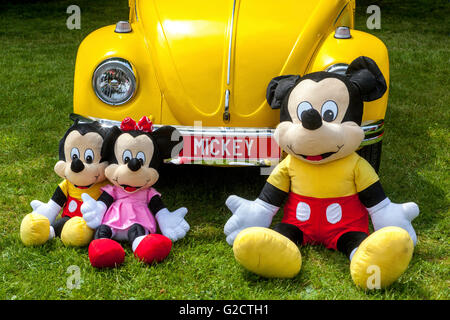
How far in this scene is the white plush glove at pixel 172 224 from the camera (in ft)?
10.5

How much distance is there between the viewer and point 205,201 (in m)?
3.85

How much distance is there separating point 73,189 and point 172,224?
0.67 m

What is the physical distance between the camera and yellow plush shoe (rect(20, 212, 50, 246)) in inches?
120

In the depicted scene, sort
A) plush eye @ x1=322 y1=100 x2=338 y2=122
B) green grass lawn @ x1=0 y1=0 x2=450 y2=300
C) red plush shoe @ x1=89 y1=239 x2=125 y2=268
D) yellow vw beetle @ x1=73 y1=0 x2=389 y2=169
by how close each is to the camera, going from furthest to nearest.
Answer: yellow vw beetle @ x1=73 y1=0 x2=389 y2=169, plush eye @ x1=322 y1=100 x2=338 y2=122, red plush shoe @ x1=89 y1=239 x2=125 y2=268, green grass lawn @ x1=0 y1=0 x2=450 y2=300

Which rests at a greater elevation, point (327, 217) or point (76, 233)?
point (327, 217)

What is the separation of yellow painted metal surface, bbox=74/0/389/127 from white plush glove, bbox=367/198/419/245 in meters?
0.68

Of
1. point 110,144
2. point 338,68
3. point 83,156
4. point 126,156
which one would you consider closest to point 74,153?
point 83,156

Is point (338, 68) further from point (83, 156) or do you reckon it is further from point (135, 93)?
point (83, 156)

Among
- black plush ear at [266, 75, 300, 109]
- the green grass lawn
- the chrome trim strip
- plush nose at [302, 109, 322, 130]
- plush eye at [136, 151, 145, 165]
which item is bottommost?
the green grass lawn

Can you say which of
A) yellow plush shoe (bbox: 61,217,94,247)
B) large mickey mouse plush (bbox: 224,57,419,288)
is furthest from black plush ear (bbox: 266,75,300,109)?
yellow plush shoe (bbox: 61,217,94,247)

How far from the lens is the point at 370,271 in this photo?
2.60 m

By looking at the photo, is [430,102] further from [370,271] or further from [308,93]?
[370,271]

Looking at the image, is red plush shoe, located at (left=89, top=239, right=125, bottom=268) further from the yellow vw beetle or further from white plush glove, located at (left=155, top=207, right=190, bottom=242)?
the yellow vw beetle

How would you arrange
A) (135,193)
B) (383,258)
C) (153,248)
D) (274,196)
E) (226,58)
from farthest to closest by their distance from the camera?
(226,58) → (135,193) → (274,196) → (153,248) → (383,258)
